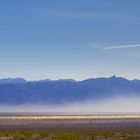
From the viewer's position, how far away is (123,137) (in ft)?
222

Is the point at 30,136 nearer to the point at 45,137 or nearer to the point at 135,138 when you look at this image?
the point at 45,137

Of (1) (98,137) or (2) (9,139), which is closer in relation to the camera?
(2) (9,139)

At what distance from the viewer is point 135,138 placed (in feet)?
Answer: 218

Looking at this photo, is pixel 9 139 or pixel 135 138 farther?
pixel 135 138

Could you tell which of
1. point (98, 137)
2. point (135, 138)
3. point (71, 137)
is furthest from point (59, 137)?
point (135, 138)

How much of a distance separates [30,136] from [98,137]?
9.12 meters

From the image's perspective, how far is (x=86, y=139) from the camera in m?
63.8

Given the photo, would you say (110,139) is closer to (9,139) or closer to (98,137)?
(98,137)

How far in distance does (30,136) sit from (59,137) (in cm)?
394

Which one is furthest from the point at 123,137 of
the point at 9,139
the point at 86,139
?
the point at 9,139

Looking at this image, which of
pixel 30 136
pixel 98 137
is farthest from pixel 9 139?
pixel 98 137

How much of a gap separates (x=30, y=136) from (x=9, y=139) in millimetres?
4015

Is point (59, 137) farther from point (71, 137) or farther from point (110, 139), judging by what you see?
point (110, 139)

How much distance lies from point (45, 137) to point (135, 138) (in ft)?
39.5
